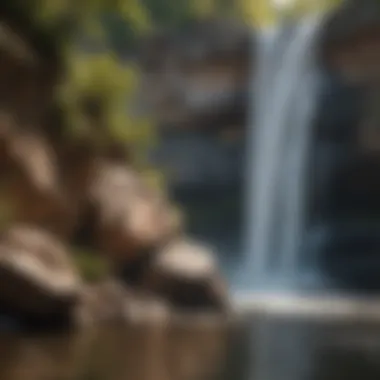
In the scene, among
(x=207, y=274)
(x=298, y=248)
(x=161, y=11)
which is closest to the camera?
(x=207, y=274)

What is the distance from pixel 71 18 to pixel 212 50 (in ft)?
9.64

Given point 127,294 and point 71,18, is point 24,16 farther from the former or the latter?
point 127,294

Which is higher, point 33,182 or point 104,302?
point 33,182

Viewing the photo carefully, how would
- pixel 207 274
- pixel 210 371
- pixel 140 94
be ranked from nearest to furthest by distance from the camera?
pixel 210 371 → pixel 207 274 → pixel 140 94

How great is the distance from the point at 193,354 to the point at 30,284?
0.80 metres

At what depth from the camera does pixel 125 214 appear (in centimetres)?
374

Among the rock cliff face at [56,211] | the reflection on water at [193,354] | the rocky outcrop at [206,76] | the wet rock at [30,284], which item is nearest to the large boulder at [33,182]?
the rock cliff face at [56,211]

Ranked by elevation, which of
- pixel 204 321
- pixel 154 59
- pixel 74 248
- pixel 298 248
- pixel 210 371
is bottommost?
pixel 210 371

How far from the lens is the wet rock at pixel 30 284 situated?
2.59 meters

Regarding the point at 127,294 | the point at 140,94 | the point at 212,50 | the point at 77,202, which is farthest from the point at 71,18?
the point at 212,50

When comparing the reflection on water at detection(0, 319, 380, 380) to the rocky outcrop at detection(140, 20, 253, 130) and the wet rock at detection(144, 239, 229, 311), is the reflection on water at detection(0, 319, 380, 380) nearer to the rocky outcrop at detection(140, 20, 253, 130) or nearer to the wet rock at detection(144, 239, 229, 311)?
the wet rock at detection(144, 239, 229, 311)

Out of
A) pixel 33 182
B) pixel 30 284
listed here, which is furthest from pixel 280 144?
pixel 30 284

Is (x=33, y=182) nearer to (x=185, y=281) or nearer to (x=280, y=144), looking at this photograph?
(x=185, y=281)

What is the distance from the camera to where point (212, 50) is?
6.11 m
